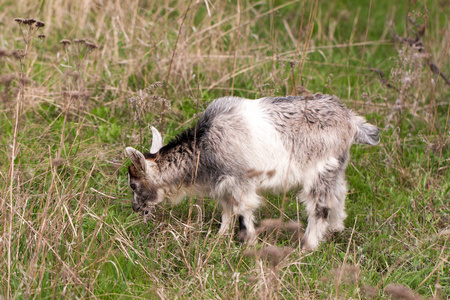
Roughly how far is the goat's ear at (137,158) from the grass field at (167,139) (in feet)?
0.79

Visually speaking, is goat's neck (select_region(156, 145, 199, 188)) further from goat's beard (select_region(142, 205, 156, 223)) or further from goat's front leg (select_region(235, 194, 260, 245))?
goat's front leg (select_region(235, 194, 260, 245))

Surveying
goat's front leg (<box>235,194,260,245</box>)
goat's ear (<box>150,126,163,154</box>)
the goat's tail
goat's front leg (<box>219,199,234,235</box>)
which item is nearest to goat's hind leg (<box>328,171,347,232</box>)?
the goat's tail

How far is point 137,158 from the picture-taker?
4281 millimetres

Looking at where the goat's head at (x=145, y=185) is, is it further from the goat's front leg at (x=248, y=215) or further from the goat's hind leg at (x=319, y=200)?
the goat's hind leg at (x=319, y=200)

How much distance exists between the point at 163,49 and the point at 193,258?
3.32 metres

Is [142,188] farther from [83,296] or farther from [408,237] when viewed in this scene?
[408,237]

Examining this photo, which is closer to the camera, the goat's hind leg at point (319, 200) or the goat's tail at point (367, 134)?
the goat's hind leg at point (319, 200)

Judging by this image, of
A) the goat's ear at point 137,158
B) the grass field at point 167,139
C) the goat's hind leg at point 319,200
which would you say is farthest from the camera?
the goat's hind leg at point 319,200

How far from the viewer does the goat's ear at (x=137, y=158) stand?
4.20m

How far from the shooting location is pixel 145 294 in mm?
3510

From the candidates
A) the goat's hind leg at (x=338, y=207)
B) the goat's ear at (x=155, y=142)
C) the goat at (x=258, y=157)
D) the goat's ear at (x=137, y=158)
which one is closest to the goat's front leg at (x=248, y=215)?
the goat at (x=258, y=157)

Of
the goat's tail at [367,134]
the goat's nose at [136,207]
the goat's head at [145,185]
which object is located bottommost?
the goat's nose at [136,207]

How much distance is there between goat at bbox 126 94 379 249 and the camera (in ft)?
13.9

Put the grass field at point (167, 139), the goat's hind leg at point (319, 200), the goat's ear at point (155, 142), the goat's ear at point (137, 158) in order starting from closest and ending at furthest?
the grass field at point (167, 139) < the goat's ear at point (137, 158) < the goat's hind leg at point (319, 200) < the goat's ear at point (155, 142)
